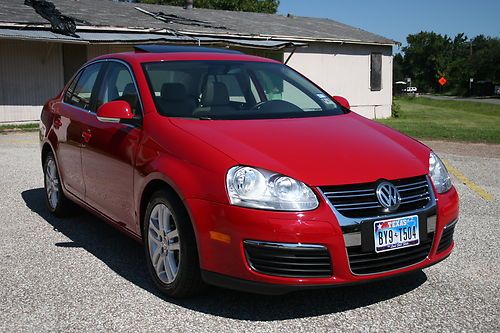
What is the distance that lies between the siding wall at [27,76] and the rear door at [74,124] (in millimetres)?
11802

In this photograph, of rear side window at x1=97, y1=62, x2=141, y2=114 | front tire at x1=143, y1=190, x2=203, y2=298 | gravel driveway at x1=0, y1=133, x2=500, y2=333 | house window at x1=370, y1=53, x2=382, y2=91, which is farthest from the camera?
house window at x1=370, y1=53, x2=382, y2=91

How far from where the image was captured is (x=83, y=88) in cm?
564

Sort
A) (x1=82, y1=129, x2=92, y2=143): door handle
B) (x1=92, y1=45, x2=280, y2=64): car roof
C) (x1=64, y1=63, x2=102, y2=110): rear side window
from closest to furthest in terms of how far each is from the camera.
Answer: (x1=92, y1=45, x2=280, y2=64): car roof < (x1=82, y1=129, x2=92, y2=143): door handle < (x1=64, y1=63, x2=102, y2=110): rear side window

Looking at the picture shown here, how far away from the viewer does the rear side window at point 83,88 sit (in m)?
5.40

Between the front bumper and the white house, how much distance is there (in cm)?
1331

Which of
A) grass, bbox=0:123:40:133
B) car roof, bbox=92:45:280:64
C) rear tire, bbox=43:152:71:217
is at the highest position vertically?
car roof, bbox=92:45:280:64

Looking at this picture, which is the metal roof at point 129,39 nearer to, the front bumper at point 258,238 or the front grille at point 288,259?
the front bumper at point 258,238

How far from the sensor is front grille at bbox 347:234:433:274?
134 inches

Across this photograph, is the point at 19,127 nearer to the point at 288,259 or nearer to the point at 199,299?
the point at 199,299

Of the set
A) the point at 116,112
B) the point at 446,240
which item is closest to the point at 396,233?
the point at 446,240

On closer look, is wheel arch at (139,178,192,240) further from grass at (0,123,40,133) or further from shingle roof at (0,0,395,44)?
shingle roof at (0,0,395,44)

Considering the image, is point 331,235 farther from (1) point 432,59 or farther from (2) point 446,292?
(1) point 432,59

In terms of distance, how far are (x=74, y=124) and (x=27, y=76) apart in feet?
42.0

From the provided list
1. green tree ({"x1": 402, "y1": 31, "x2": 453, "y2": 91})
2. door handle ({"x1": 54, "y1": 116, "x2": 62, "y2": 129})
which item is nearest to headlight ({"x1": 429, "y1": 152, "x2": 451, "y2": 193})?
door handle ({"x1": 54, "y1": 116, "x2": 62, "y2": 129})
